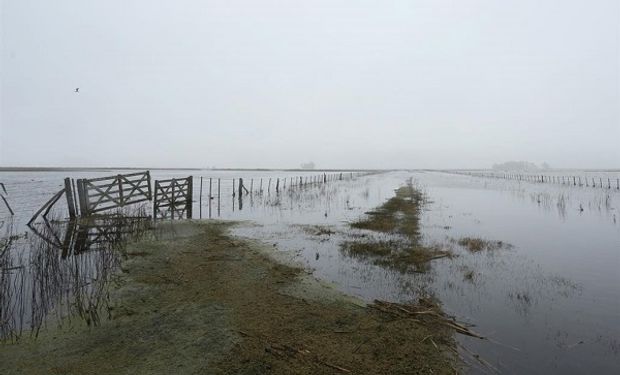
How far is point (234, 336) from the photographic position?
18.3 feet

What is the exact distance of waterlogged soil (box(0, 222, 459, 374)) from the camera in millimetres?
4789

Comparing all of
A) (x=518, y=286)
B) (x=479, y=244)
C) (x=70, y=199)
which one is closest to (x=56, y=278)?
(x=518, y=286)

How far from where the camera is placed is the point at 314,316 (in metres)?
6.47

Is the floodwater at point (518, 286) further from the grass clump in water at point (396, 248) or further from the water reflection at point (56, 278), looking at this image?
the water reflection at point (56, 278)

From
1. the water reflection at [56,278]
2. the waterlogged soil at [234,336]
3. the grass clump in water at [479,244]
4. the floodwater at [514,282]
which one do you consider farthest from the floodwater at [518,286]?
the water reflection at [56,278]

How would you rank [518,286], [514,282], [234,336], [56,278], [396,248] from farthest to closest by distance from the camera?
1. [396,248]
2. [514,282]
3. [518,286]
4. [56,278]
5. [234,336]

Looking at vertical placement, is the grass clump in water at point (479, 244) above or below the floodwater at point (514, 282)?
above

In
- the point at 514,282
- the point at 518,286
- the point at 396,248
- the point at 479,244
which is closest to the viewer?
the point at 518,286

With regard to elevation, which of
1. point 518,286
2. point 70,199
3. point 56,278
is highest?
point 70,199

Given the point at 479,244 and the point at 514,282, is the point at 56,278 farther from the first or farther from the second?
the point at 479,244

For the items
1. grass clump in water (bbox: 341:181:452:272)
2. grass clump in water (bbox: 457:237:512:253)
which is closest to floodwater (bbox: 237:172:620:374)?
grass clump in water (bbox: 457:237:512:253)

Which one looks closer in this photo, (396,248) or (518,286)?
(518,286)

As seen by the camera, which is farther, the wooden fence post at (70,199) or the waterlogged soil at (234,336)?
the wooden fence post at (70,199)

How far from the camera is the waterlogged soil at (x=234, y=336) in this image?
479 cm
